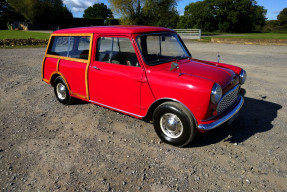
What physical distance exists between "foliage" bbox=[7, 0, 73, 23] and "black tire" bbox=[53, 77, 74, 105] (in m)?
49.2

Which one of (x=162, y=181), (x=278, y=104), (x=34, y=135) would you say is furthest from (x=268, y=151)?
(x=34, y=135)

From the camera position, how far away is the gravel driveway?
8.59 ft

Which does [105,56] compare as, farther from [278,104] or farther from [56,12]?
[56,12]

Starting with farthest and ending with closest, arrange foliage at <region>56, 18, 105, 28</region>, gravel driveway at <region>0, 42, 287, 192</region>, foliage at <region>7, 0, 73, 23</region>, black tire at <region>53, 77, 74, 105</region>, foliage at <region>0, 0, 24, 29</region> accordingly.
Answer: foliage at <region>56, 18, 105, 28</region> → foliage at <region>0, 0, 24, 29</region> → foliage at <region>7, 0, 73, 23</region> → black tire at <region>53, 77, 74, 105</region> → gravel driveway at <region>0, 42, 287, 192</region>

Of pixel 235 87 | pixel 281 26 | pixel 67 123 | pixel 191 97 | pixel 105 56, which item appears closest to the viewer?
pixel 191 97

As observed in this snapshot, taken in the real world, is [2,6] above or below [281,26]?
above

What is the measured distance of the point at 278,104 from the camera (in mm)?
5121

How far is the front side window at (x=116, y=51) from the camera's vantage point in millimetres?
3566

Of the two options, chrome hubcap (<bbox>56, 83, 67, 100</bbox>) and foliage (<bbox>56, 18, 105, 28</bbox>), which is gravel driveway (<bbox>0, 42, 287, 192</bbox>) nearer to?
chrome hubcap (<bbox>56, 83, 67, 100</bbox>)

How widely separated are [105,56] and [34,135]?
1888mm

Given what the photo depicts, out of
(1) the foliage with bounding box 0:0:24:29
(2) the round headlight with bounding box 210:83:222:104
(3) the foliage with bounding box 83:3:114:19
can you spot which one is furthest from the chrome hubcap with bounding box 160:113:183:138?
(3) the foliage with bounding box 83:3:114:19

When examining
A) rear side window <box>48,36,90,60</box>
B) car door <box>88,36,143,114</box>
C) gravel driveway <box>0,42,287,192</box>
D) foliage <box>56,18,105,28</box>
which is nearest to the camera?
gravel driveway <box>0,42,287,192</box>

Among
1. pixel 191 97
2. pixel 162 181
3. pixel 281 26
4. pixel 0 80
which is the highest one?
pixel 281 26

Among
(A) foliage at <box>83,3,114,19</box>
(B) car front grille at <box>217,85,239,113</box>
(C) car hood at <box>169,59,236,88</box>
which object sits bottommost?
(B) car front grille at <box>217,85,239,113</box>
